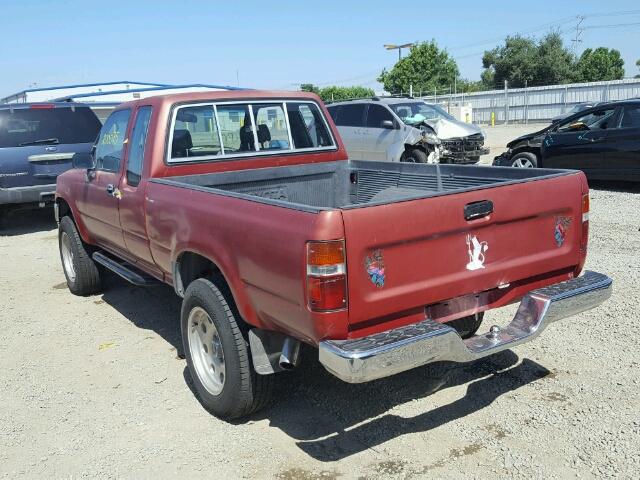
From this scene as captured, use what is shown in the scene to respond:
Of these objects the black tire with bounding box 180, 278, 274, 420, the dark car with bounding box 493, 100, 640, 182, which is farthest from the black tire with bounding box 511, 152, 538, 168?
the black tire with bounding box 180, 278, 274, 420

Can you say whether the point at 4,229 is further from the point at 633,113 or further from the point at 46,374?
the point at 633,113

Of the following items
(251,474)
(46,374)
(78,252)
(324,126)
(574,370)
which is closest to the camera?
(251,474)

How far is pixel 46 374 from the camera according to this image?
4676mm

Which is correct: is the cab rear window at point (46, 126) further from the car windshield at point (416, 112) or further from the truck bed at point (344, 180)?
the car windshield at point (416, 112)

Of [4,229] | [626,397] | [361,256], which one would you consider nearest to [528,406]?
[626,397]

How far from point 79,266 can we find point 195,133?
242 cm

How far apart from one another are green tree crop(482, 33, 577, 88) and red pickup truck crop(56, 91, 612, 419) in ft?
208

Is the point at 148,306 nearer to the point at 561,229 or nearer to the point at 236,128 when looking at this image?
the point at 236,128

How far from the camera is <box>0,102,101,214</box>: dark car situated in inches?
382

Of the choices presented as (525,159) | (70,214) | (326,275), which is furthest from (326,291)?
(525,159)

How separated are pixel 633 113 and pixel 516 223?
28.6 ft

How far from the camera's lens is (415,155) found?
13.5 m

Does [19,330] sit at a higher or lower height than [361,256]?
lower

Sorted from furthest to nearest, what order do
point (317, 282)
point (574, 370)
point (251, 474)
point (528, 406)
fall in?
point (574, 370) → point (528, 406) → point (251, 474) → point (317, 282)
